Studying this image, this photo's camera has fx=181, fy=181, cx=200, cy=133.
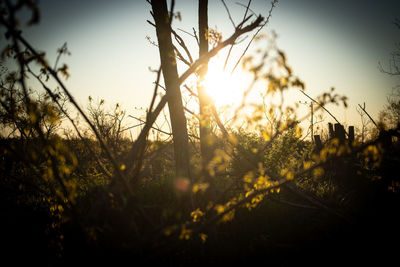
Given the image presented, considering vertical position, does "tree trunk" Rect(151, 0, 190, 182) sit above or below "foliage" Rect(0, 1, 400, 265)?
above

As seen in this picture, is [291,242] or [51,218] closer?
[291,242]

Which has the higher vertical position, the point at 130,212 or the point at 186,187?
the point at 186,187

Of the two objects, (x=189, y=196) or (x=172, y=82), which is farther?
(x=172, y=82)

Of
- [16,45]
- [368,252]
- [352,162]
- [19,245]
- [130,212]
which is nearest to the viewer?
[16,45]

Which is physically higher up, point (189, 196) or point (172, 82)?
point (172, 82)

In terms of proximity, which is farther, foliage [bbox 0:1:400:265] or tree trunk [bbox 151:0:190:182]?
tree trunk [bbox 151:0:190:182]

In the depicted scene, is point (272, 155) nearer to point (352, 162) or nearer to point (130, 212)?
point (352, 162)

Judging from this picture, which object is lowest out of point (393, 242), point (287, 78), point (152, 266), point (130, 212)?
point (152, 266)

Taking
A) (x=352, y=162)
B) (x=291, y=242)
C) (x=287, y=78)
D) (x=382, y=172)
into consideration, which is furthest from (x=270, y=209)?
(x=287, y=78)

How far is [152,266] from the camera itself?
2.05m

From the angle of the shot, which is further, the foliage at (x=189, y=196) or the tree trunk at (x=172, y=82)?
the tree trunk at (x=172, y=82)

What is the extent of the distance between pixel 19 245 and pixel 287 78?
3841 mm

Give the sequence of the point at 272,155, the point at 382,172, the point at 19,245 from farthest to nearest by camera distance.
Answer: the point at 272,155
the point at 382,172
the point at 19,245

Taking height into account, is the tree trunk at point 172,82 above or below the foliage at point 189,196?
above
